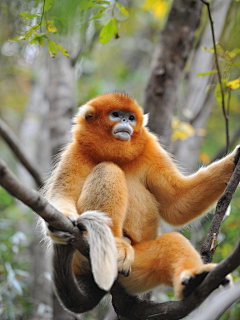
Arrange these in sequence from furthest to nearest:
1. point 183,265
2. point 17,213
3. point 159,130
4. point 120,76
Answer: point 120,76 → point 17,213 → point 159,130 → point 183,265

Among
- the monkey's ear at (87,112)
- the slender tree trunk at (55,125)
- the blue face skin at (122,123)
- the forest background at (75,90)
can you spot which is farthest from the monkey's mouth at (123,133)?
the slender tree trunk at (55,125)

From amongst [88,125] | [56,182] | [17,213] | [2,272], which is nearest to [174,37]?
[88,125]

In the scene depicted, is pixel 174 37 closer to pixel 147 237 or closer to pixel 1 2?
pixel 1 2

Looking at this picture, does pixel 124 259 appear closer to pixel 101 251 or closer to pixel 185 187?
pixel 101 251

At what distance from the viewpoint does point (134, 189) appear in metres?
2.78

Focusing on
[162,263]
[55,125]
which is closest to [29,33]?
[162,263]

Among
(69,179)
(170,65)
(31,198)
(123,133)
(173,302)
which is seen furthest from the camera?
(170,65)

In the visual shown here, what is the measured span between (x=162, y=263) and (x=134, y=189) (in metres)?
0.74

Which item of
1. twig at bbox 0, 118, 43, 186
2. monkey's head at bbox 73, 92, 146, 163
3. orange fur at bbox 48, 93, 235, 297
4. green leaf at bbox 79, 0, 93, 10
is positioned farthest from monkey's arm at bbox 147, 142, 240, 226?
twig at bbox 0, 118, 43, 186

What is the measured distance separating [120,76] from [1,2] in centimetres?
579

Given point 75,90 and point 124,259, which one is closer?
point 124,259

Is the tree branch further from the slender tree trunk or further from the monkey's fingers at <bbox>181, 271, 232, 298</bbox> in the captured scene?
the slender tree trunk

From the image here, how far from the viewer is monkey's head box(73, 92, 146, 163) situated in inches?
111

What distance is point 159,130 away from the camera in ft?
13.9
